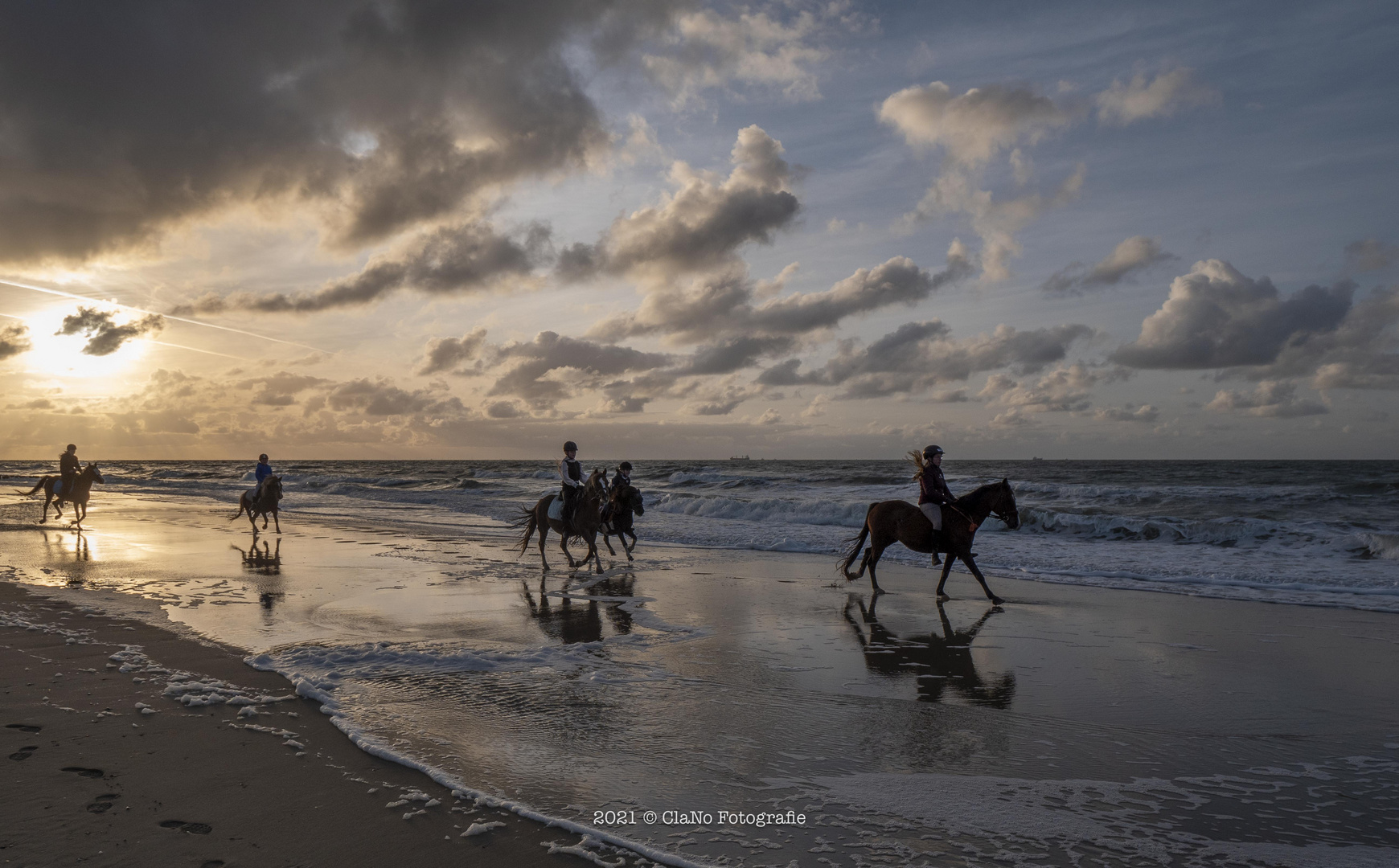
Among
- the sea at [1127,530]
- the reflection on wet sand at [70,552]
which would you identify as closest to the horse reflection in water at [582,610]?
the sea at [1127,530]

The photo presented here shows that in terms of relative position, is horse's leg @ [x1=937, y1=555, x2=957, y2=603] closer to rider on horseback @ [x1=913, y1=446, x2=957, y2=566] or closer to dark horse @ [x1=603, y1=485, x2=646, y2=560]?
rider on horseback @ [x1=913, y1=446, x2=957, y2=566]

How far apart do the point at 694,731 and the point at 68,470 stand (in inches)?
1005

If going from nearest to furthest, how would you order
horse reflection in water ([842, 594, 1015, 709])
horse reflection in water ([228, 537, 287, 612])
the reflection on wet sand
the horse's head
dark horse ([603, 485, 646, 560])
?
horse reflection in water ([842, 594, 1015, 709])
horse reflection in water ([228, 537, 287, 612])
the horse's head
the reflection on wet sand
dark horse ([603, 485, 646, 560])

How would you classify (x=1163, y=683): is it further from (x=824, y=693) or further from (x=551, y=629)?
(x=551, y=629)

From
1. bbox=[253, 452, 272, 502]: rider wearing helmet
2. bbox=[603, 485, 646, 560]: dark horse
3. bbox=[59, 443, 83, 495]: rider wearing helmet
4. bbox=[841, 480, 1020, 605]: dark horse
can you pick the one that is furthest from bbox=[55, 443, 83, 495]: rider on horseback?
A: bbox=[841, 480, 1020, 605]: dark horse

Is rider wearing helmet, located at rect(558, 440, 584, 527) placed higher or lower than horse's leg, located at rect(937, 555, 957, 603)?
higher

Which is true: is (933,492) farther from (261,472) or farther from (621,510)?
(261,472)

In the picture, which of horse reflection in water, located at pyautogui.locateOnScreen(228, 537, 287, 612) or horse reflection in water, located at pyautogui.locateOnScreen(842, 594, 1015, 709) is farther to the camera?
horse reflection in water, located at pyautogui.locateOnScreen(228, 537, 287, 612)

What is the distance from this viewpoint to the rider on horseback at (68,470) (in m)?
21.7

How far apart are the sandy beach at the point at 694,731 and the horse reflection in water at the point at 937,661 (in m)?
0.05

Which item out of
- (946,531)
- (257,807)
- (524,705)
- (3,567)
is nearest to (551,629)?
(524,705)

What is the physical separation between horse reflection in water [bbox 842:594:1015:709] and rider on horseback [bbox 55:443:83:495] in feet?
79.1

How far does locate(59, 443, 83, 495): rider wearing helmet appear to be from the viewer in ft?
71.3

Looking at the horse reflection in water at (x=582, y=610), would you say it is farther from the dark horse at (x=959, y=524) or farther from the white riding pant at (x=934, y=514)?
the white riding pant at (x=934, y=514)
